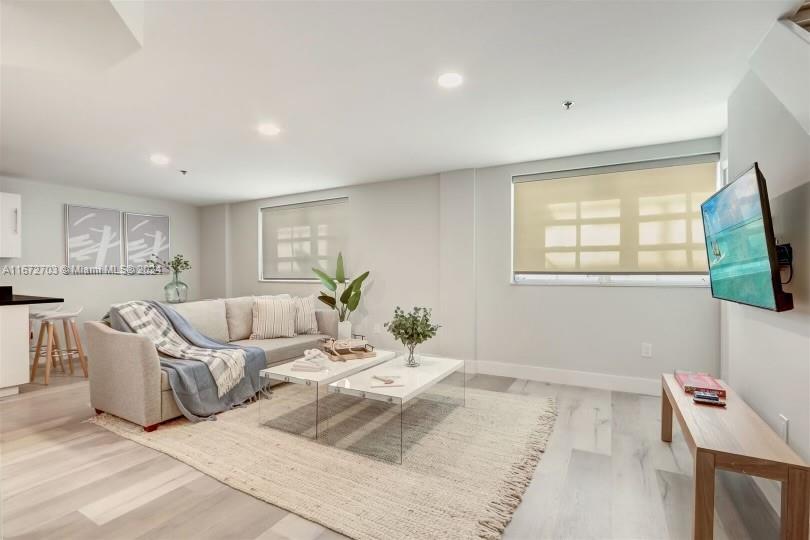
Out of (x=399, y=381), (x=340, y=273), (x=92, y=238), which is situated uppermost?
(x=92, y=238)

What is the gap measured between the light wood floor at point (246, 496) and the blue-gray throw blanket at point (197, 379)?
17.0 inches

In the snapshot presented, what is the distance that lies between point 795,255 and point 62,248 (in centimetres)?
687

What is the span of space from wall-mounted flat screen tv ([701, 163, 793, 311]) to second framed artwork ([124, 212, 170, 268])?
659cm

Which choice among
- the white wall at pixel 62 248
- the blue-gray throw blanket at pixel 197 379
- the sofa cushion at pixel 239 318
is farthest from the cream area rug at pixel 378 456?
the white wall at pixel 62 248

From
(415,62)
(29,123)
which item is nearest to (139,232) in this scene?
(29,123)

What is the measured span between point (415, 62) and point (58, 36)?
4.94 ft

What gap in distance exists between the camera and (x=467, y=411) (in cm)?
304

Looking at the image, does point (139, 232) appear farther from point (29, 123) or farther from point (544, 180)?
point (544, 180)

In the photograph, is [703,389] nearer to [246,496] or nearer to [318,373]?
[318,373]

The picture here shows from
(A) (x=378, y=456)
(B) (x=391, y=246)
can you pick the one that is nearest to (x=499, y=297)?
(B) (x=391, y=246)

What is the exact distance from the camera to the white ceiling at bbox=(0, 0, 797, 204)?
1659 mm

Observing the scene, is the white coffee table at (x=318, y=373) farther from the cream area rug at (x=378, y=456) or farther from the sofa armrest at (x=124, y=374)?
the sofa armrest at (x=124, y=374)

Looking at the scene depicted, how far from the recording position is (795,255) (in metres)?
1.77

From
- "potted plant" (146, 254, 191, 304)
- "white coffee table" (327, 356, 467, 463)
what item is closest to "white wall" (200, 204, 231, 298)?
"potted plant" (146, 254, 191, 304)
